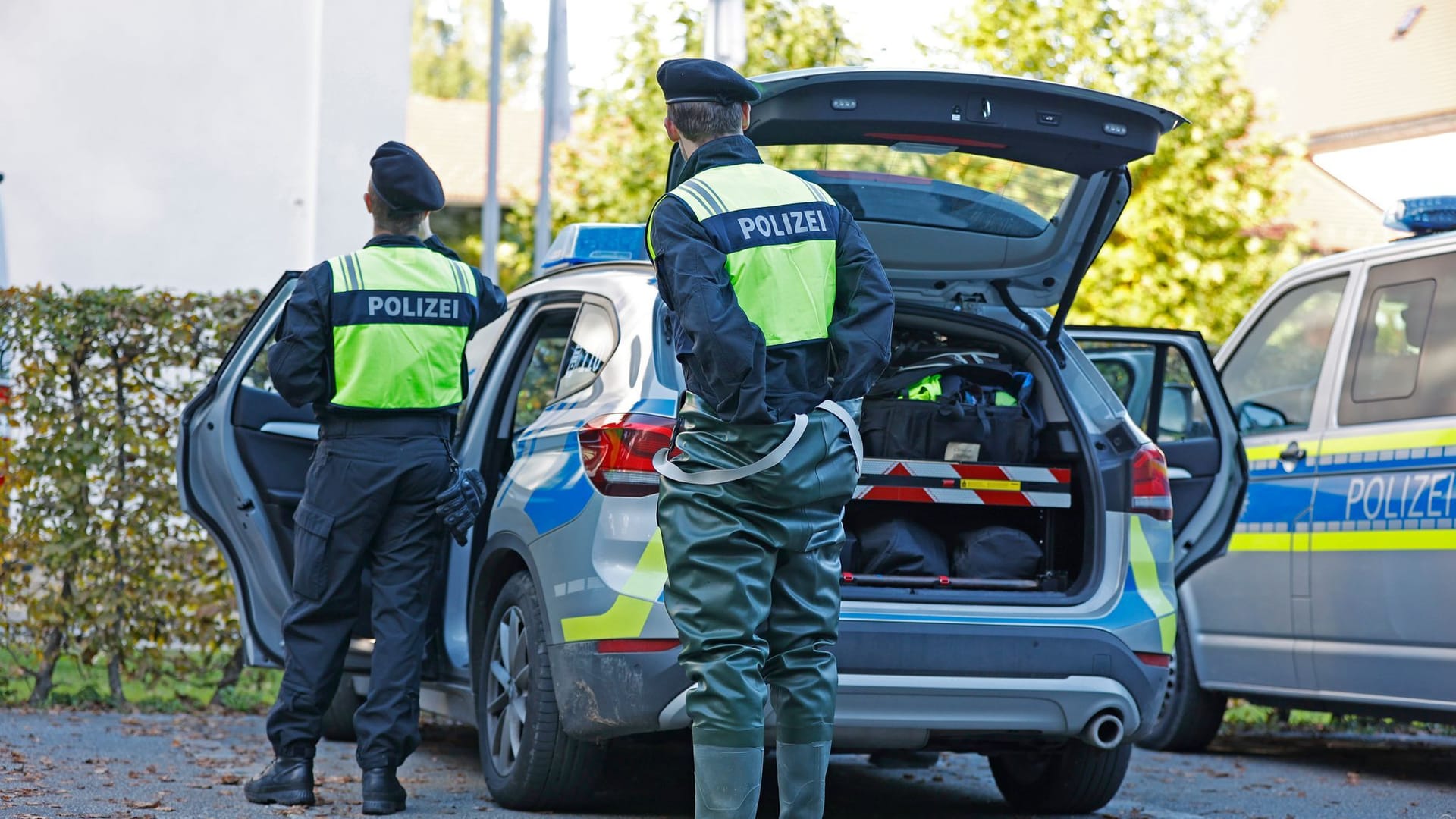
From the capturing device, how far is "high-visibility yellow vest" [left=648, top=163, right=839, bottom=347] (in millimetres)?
3672

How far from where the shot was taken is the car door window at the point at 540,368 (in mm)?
5547

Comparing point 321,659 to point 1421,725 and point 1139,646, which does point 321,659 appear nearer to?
point 1139,646

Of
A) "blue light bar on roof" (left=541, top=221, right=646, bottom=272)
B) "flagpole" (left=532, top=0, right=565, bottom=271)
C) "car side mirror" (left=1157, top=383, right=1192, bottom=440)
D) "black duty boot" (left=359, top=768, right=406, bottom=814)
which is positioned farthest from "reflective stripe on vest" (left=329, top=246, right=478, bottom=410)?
"flagpole" (left=532, top=0, right=565, bottom=271)

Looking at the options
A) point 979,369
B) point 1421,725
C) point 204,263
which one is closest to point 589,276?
point 979,369

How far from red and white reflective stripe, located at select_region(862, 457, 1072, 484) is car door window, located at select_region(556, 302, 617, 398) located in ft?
2.70

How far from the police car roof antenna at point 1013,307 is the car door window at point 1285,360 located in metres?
1.58

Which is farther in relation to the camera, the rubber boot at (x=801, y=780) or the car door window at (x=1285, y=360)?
the car door window at (x=1285, y=360)

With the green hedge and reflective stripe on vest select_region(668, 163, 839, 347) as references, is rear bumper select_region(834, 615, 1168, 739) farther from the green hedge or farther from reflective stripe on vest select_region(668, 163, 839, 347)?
the green hedge

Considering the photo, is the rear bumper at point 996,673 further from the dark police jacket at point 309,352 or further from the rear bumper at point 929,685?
the dark police jacket at point 309,352

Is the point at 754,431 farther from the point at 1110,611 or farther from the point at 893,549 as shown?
the point at 1110,611

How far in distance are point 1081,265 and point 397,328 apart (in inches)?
82.1

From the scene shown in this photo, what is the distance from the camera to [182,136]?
10.6 meters

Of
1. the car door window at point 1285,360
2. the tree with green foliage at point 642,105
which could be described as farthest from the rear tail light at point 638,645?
the tree with green foliage at point 642,105

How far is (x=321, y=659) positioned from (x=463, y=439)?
0.97 metres
